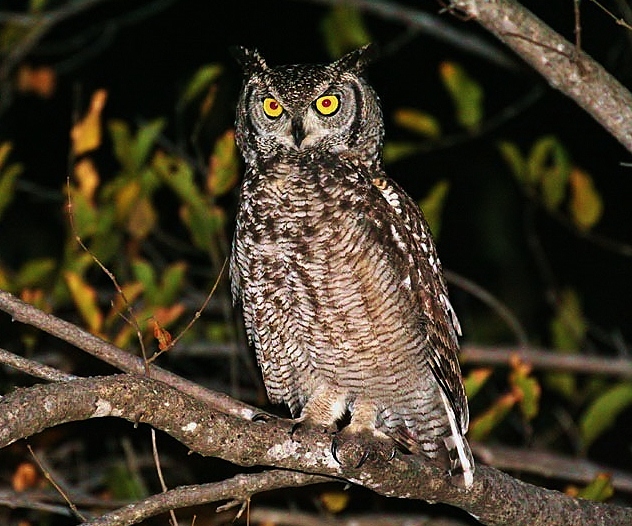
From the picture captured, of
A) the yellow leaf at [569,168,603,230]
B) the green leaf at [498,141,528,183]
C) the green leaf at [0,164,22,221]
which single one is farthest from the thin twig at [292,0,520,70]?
the green leaf at [0,164,22,221]

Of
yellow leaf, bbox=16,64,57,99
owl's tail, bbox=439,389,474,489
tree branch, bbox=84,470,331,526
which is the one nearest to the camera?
tree branch, bbox=84,470,331,526

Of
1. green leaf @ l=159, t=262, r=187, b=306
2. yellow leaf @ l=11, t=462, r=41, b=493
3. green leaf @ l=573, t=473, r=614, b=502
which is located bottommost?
yellow leaf @ l=11, t=462, r=41, b=493

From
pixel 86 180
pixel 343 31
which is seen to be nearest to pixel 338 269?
pixel 86 180

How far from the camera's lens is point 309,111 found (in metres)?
3.50

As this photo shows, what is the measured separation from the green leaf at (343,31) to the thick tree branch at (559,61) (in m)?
1.67

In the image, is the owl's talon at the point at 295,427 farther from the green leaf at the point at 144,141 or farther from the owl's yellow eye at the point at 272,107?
the green leaf at the point at 144,141

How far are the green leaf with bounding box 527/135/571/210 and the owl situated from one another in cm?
120

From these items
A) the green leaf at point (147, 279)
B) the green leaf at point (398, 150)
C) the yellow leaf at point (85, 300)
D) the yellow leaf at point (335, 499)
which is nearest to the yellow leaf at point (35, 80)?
the green leaf at point (147, 279)

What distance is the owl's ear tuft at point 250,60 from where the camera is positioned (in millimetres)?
3642

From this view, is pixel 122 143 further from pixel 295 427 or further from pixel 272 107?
pixel 295 427

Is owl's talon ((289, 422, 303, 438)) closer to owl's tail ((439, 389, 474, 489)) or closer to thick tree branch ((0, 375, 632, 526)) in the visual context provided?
thick tree branch ((0, 375, 632, 526))

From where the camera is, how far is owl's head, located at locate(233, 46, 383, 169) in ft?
11.5

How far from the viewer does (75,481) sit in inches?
193

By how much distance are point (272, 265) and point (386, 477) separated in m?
0.78
